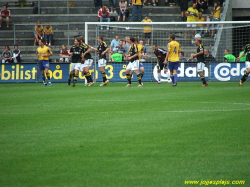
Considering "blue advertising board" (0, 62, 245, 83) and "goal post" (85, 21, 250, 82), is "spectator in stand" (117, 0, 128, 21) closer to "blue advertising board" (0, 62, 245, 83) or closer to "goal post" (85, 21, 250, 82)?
"goal post" (85, 21, 250, 82)

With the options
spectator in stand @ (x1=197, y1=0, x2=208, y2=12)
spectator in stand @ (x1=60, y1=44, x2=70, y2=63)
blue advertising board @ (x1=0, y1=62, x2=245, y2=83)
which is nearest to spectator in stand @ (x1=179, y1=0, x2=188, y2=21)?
spectator in stand @ (x1=197, y1=0, x2=208, y2=12)

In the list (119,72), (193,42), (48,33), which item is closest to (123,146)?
(119,72)

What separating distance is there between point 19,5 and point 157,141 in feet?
106

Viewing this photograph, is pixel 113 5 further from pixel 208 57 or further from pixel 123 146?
pixel 123 146

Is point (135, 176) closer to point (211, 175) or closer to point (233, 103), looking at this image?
point (211, 175)

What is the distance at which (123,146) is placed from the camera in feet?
23.0

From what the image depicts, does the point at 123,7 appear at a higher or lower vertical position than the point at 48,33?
higher

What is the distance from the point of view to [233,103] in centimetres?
1335

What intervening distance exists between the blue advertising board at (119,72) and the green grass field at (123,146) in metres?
14.9

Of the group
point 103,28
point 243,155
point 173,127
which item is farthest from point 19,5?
point 243,155

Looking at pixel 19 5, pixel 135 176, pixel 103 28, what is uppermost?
pixel 19 5

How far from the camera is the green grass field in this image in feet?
17.7

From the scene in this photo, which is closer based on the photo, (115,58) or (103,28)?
(115,58)

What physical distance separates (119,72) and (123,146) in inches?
808
